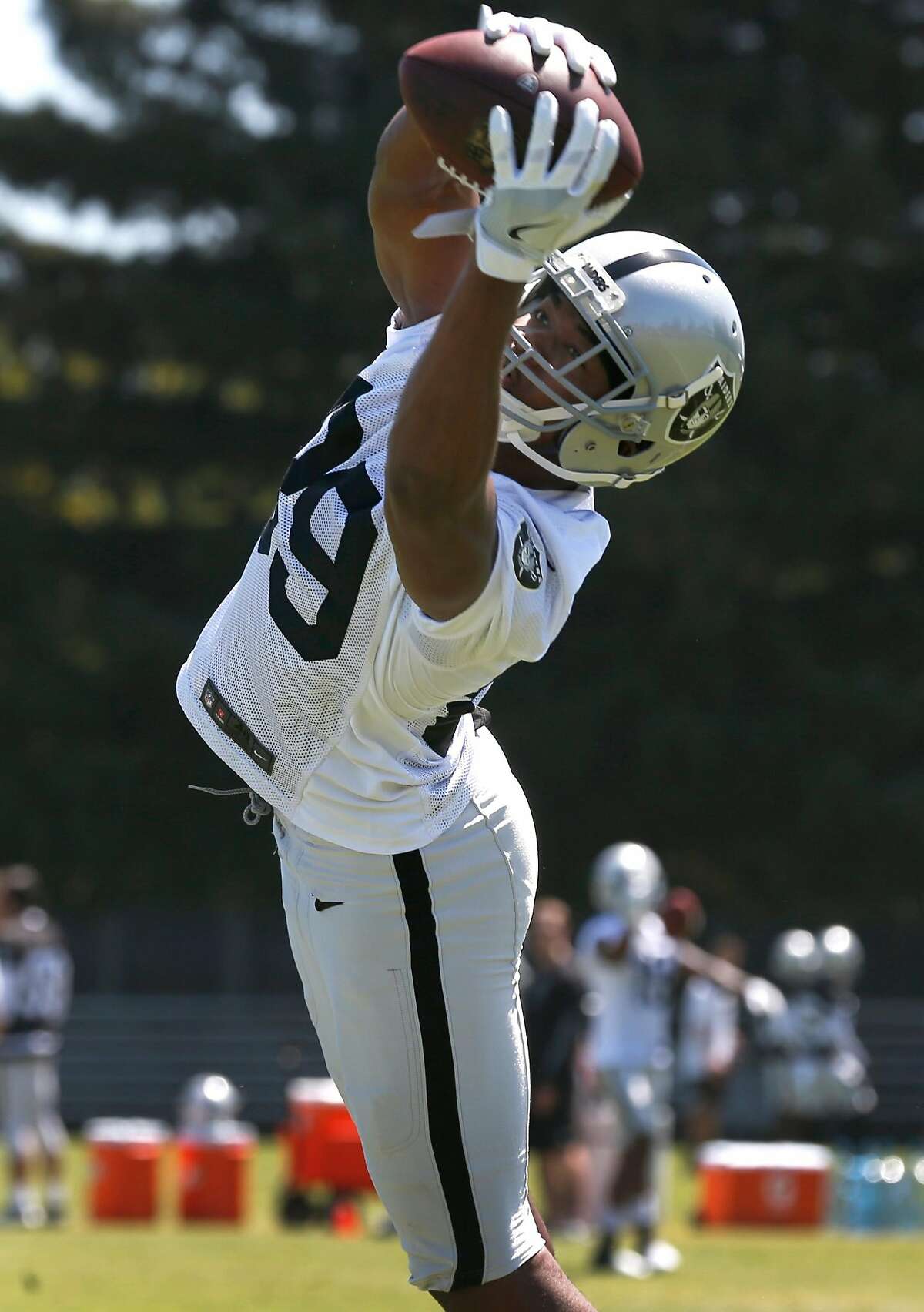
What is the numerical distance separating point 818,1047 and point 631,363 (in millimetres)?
13069

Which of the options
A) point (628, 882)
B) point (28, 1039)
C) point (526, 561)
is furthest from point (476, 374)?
point (28, 1039)

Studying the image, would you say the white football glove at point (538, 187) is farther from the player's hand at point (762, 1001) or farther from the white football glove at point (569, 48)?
the player's hand at point (762, 1001)

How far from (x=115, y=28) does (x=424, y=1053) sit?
80.8ft

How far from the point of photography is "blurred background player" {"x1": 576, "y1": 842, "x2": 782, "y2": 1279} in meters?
10.2

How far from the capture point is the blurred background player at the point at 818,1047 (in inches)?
619

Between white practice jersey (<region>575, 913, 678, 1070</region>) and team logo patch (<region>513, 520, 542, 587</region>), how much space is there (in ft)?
26.0

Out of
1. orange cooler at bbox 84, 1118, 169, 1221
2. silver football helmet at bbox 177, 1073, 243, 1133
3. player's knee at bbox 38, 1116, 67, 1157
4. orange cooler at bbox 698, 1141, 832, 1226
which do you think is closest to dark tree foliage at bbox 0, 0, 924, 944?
silver football helmet at bbox 177, 1073, 243, 1133

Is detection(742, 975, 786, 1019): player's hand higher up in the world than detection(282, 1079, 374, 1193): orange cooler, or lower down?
lower down

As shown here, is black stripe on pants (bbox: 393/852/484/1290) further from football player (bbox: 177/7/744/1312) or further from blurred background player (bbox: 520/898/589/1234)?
blurred background player (bbox: 520/898/589/1234)

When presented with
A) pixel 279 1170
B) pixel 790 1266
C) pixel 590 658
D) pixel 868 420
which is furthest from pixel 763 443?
pixel 790 1266

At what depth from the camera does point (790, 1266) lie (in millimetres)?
9836

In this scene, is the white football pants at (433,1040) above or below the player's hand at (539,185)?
below

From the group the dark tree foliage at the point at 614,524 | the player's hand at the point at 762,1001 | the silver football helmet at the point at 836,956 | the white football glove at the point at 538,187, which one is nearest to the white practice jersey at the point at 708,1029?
the player's hand at the point at 762,1001

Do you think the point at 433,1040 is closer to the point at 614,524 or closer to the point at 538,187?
the point at 538,187
